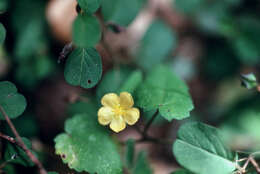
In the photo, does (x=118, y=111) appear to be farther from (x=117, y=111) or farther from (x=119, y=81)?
(x=119, y=81)

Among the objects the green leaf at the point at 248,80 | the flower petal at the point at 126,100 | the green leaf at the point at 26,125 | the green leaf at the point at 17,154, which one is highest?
the green leaf at the point at 248,80

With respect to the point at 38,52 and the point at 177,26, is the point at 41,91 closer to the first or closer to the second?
the point at 38,52

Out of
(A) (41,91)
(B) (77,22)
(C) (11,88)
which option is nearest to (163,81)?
(B) (77,22)

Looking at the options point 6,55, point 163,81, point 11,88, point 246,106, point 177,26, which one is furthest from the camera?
point 177,26

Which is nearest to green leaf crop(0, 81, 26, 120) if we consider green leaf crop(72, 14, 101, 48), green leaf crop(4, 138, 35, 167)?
green leaf crop(4, 138, 35, 167)

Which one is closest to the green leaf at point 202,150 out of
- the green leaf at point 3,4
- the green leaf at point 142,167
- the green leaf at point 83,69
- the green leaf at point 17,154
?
the green leaf at point 83,69

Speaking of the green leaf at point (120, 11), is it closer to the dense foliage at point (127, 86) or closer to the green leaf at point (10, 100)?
the dense foliage at point (127, 86)
